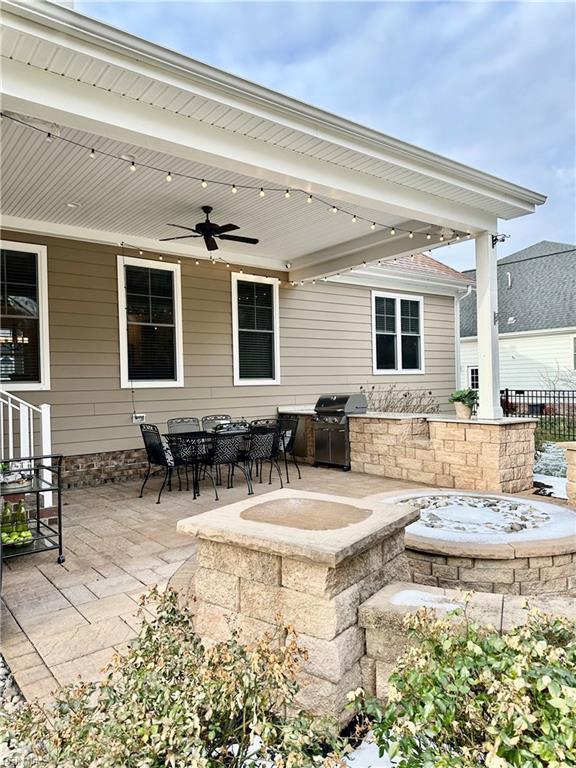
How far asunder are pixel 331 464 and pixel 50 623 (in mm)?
5324

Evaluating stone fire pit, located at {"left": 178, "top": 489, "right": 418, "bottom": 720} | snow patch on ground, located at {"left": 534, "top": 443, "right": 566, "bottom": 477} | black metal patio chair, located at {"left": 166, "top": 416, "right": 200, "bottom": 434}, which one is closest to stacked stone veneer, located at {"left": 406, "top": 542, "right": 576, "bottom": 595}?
stone fire pit, located at {"left": 178, "top": 489, "right": 418, "bottom": 720}

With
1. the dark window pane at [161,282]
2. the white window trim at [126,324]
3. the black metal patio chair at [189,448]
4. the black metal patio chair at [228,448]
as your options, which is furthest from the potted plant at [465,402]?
the dark window pane at [161,282]

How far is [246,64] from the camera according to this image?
4.85m

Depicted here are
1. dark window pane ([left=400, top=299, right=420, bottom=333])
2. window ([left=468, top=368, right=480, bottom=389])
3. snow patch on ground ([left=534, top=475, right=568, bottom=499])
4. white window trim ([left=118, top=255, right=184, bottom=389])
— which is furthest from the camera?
window ([left=468, top=368, right=480, bottom=389])

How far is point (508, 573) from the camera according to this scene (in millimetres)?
3086

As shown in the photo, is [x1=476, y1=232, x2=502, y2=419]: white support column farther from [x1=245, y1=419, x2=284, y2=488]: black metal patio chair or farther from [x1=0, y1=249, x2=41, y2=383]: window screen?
[x1=0, y1=249, x2=41, y2=383]: window screen

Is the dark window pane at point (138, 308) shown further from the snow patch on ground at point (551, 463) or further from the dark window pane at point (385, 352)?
the snow patch on ground at point (551, 463)

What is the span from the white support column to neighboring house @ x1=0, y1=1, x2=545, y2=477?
3 centimetres

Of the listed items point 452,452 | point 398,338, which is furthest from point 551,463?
point 398,338

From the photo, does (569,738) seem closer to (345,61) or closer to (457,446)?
(457,446)

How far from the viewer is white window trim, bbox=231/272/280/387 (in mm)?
8234

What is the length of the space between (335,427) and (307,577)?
18.9 ft

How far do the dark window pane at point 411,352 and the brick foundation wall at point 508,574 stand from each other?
766 centimetres

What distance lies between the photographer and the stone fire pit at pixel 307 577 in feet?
5.72
